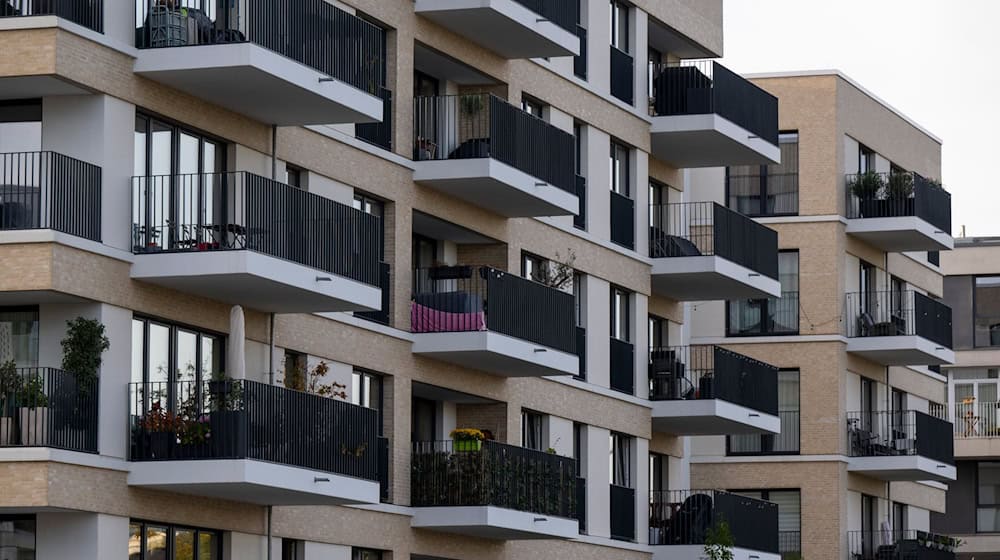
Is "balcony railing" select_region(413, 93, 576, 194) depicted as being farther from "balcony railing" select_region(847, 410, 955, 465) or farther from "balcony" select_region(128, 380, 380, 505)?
"balcony railing" select_region(847, 410, 955, 465)

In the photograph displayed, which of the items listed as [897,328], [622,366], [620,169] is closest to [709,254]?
[620,169]

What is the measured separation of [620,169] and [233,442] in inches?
682

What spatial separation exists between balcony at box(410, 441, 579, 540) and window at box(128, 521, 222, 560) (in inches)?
226

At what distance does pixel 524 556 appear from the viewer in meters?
42.1

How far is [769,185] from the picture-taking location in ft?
192

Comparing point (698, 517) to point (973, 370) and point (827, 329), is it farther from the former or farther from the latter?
point (973, 370)

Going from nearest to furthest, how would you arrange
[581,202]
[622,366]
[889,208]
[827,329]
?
[581,202]
[622,366]
[827,329]
[889,208]

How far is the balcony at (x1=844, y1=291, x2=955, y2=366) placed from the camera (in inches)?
2283

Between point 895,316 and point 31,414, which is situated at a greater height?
point 895,316

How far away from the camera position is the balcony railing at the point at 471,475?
38.5 metres

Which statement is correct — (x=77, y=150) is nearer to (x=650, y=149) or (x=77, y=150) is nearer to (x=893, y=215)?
(x=650, y=149)

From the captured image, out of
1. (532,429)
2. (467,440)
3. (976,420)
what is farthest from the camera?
(976,420)

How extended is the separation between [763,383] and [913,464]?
27.0ft

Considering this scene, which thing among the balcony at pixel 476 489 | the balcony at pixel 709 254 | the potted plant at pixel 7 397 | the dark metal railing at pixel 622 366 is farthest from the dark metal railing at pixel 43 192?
the balcony at pixel 709 254
